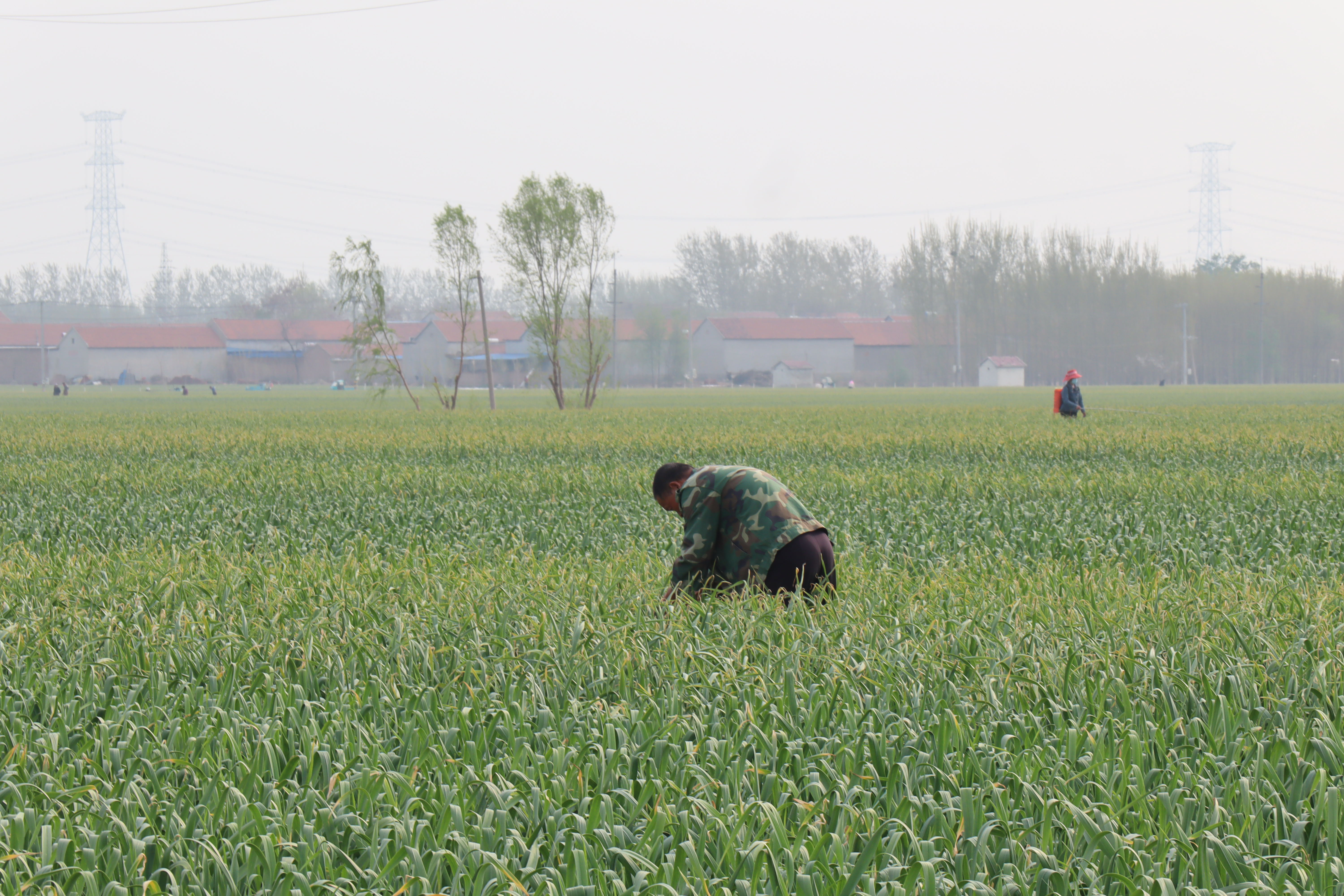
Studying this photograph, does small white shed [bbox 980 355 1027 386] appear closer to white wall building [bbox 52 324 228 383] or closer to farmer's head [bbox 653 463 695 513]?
white wall building [bbox 52 324 228 383]

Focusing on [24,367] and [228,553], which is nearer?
[228,553]

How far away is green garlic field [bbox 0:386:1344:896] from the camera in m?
3.12

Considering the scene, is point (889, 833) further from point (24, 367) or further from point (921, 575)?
point (24, 367)

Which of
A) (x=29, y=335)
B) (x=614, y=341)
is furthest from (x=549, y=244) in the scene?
(x=29, y=335)

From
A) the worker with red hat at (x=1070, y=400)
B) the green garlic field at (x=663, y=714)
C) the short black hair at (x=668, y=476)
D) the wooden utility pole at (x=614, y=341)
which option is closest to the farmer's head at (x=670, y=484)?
the short black hair at (x=668, y=476)

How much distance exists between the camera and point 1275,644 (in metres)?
5.22

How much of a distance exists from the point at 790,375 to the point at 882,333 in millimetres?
17070

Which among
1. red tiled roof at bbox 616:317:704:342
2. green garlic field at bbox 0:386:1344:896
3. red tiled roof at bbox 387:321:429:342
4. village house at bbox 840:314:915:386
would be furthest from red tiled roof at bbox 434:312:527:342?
green garlic field at bbox 0:386:1344:896

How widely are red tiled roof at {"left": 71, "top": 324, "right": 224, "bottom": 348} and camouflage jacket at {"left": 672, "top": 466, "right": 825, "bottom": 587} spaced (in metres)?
129

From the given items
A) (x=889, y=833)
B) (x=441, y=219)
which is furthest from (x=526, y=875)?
(x=441, y=219)

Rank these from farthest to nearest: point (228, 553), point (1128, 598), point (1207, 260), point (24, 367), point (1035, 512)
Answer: point (1207, 260), point (24, 367), point (1035, 512), point (228, 553), point (1128, 598)

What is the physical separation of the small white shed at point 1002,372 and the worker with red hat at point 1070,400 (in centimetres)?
9093

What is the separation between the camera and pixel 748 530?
6.14 meters

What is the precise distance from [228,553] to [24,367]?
137414 millimetres
